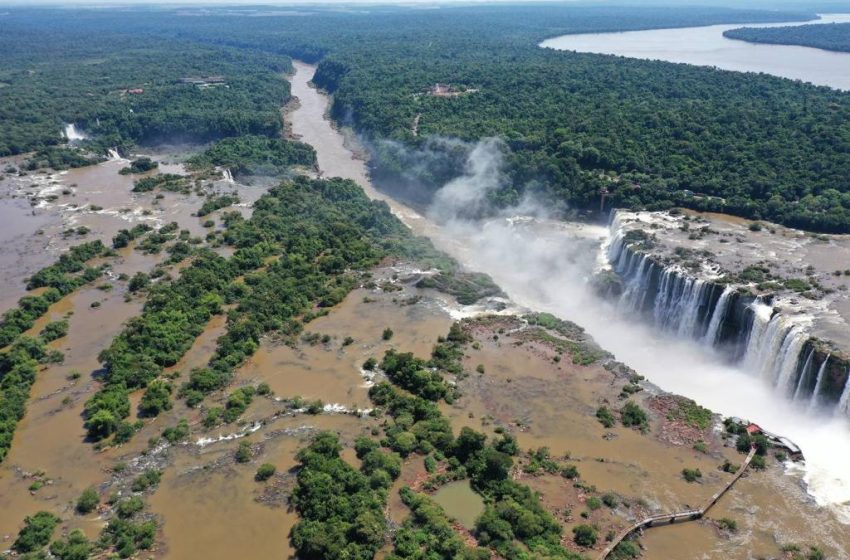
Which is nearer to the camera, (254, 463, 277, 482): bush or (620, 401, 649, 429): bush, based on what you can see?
(254, 463, 277, 482): bush

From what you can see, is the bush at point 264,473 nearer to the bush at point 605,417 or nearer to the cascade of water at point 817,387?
the bush at point 605,417

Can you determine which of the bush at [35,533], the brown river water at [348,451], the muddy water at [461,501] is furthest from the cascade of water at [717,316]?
the bush at [35,533]

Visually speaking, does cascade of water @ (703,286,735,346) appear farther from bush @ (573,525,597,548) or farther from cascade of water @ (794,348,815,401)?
bush @ (573,525,597,548)

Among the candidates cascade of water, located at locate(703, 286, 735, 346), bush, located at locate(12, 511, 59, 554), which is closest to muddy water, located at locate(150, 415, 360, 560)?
bush, located at locate(12, 511, 59, 554)

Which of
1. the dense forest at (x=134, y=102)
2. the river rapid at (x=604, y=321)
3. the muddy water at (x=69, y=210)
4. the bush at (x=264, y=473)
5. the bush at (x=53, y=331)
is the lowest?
the river rapid at (x=604, y=321)

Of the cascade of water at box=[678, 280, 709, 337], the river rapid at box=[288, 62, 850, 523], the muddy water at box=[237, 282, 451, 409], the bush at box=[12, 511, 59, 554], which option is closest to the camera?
the bush at box=[12, 511, 59, 554]

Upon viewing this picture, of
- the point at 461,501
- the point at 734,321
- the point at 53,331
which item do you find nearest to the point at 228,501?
the point at 461,501

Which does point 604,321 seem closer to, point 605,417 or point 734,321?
point 734,321
